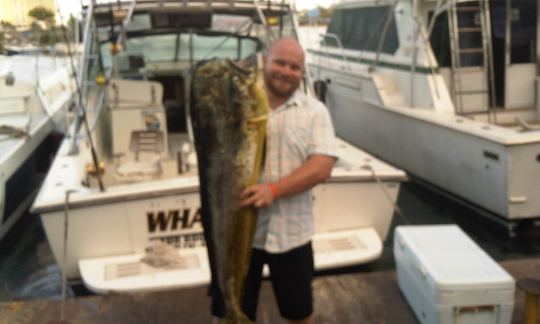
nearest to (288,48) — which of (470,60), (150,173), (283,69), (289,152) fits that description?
(283,69)

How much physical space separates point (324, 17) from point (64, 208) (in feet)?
32.6

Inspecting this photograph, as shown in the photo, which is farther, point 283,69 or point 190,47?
point 190,47

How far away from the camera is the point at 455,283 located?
10.7 ft

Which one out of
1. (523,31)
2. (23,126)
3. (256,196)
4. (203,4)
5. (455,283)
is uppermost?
(203,4)

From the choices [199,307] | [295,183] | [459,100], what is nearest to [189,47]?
[459,100]

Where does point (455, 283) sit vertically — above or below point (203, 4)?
below

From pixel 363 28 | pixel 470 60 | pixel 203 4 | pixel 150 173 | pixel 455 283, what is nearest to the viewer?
pixel 455 283

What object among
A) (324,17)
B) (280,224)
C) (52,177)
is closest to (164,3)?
(52,177)

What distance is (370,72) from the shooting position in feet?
30.8

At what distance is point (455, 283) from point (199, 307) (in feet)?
5.48

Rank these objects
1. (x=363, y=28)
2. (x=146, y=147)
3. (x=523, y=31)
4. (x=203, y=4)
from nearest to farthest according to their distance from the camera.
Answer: (x=203, y=4)
(x=146, y=147)
(x=523, y=31)
(x=363, y=28)

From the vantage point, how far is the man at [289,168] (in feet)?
8.34

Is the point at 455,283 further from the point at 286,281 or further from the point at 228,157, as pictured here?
the point at 228,157

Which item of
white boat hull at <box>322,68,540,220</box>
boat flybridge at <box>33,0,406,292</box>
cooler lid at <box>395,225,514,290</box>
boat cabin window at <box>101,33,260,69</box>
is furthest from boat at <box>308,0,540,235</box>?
cooler lid at <box>395,225,514,290</box>
